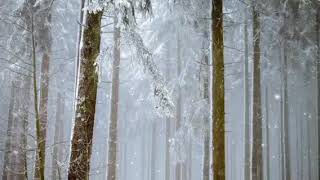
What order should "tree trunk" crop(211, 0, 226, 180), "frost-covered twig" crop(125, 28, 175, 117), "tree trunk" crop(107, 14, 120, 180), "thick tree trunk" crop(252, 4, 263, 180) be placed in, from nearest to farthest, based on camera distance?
"frost-covered twig" crop(125, 28, 175, 117) → "tree trunk" crop(211, 0, 226, 180) → "thick tree trunk" crop(252, 4, 263, 180) → "tree trunk" crop(107, 14, 120, 180)

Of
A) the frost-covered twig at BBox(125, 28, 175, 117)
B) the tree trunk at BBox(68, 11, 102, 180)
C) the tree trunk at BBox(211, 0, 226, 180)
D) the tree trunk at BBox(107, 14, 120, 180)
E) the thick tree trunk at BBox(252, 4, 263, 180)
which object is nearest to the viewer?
the tree trunk at BBox(68, 11, 102, 180)

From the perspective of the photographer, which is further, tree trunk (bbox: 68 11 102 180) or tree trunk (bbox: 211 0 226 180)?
tree trunk (bbox: 211 0 226 180)

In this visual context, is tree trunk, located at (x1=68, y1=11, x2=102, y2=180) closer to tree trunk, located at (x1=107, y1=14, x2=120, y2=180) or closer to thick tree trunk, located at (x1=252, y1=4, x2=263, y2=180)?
tree trunk, located at (x1=107, y1=14, x2=120, y2=180)

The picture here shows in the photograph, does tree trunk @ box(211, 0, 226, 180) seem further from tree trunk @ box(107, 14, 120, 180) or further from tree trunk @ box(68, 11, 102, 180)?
tree trunk @ box(107, 14, 120, 180)

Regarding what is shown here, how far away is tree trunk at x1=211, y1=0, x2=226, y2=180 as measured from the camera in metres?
9.70

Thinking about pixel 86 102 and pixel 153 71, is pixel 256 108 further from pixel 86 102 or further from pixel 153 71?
pixel 86 102

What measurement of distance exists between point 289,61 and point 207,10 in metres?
11.6

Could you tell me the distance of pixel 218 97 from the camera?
32.6 ft

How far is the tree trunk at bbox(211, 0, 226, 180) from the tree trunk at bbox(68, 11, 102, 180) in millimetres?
2946

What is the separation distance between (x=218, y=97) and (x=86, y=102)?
3.20 metres

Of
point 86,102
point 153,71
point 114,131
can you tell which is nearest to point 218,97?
point 153,71

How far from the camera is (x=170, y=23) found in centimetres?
1942

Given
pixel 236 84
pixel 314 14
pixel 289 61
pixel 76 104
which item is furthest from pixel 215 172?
pixel 236 84

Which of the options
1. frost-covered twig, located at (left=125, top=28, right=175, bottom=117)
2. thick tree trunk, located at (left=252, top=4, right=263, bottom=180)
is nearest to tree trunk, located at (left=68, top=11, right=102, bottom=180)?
frost-covered twig, located at (left=125, top=28, right=175, bottom=117)
